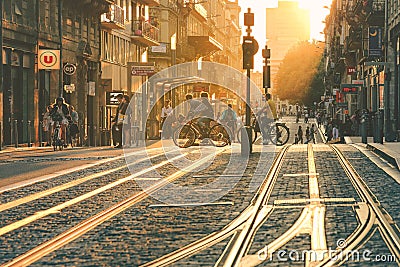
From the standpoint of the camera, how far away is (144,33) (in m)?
61.4

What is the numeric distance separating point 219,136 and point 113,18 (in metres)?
22.7

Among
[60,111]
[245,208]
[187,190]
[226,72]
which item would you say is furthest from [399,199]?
[226,72]

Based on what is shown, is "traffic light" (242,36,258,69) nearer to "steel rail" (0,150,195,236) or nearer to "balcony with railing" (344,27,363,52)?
"steel rail" (0,150,195,236)

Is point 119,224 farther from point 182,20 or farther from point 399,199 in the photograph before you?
point 182,20

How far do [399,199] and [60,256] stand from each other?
19.1 feet

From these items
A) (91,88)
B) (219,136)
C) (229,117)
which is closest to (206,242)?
(219,136)

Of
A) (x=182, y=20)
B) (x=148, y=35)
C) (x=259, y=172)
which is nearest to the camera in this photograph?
(x=259, y=172)

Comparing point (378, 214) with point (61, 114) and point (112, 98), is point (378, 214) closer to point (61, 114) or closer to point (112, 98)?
point (61, 114)

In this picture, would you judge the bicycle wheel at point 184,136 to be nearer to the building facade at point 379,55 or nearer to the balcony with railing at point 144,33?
the building facade at point 379,55

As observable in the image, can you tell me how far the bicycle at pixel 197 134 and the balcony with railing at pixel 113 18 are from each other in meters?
21.1

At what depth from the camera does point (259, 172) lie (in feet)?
60.6

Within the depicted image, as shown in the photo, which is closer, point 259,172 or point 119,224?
point 119,224

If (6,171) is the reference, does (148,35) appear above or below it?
above

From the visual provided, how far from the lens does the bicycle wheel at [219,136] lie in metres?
30.2
